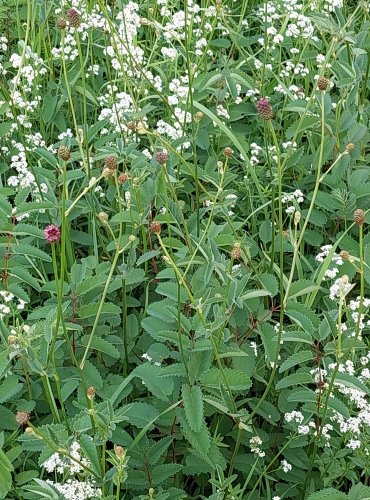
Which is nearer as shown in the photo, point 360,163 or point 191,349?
point 191,349

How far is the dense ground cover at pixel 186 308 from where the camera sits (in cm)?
163

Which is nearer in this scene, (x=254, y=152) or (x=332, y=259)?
(x=332, y=259)

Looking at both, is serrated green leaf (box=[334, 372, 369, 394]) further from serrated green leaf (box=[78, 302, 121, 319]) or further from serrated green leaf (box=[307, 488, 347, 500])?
serrated green leaf (box=[78, 302, 121, 319])

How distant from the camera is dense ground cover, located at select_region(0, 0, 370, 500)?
64.3 inches

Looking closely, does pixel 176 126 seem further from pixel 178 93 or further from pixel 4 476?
pixel 4 476

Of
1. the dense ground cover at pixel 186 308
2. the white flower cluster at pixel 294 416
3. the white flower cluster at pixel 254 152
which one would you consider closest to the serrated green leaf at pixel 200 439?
the dense ground cover at pixel 186 308

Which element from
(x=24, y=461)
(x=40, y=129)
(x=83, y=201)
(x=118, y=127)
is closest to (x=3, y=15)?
(x=40, y=129)

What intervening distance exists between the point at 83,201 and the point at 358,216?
3.21ft

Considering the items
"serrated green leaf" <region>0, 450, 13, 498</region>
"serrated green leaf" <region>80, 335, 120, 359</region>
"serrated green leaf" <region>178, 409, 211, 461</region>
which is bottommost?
"serrated green leaf" <region>0, 450, 13, 498</region>

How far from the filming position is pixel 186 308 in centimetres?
195

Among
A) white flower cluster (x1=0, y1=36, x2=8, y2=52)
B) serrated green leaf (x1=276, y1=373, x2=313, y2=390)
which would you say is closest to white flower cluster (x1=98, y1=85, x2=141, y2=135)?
white flower cluster (x1=0, y1=36, x2=8, y2=52)

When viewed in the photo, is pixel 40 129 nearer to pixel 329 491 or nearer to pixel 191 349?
pixel 191 349

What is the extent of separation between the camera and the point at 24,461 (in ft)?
5.84

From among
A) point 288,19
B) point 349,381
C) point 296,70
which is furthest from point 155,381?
point 288,19
